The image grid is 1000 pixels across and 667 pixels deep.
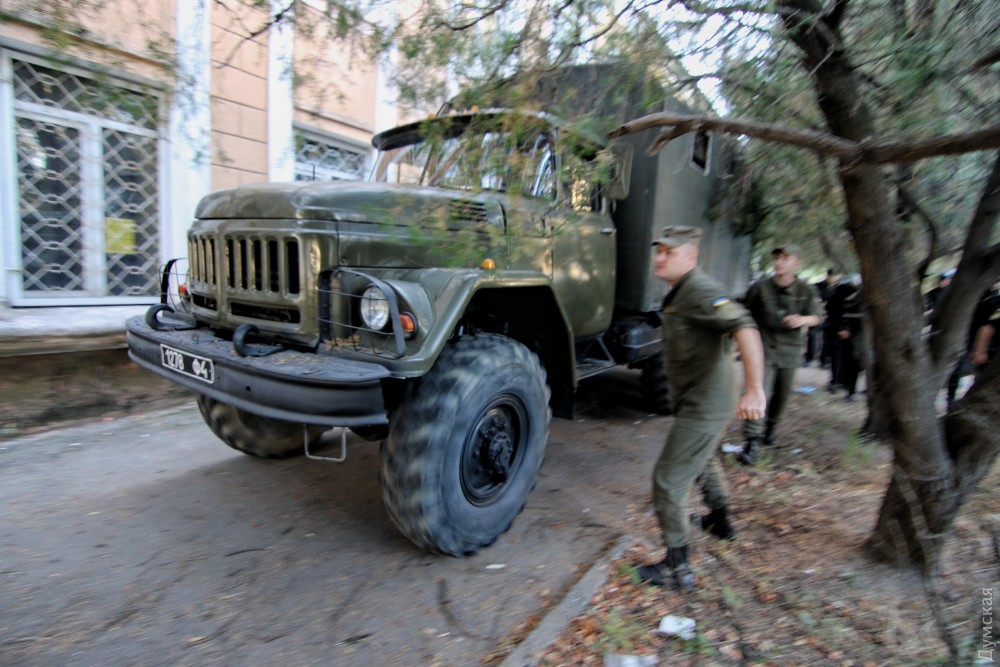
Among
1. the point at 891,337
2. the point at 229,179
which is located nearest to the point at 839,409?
the point at 891,337

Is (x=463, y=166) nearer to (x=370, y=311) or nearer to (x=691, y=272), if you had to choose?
(x=370, y=311)

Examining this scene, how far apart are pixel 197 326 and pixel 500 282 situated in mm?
1884

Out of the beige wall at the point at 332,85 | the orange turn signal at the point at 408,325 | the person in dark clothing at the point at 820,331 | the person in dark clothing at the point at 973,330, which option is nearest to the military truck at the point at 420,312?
the orange turn signal at the point at 408,325

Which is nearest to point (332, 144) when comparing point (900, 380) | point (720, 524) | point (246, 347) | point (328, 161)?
point (328, 161)

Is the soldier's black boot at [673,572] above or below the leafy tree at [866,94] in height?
below

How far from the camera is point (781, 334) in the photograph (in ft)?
15.6

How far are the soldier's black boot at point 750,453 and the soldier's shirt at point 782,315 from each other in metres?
0.71

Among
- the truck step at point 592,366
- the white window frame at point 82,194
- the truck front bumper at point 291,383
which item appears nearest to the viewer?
the truck front bumper at point 291,383

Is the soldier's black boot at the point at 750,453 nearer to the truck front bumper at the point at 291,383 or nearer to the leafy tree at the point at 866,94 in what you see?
the leafy tree at the point at 866,94

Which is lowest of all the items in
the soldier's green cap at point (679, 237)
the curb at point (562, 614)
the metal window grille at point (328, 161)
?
the curb at point (562, 614)

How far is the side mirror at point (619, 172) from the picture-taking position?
3.67 m

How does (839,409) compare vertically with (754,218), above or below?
below

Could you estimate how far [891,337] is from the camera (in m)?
2.92

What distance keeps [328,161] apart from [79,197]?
299cm
